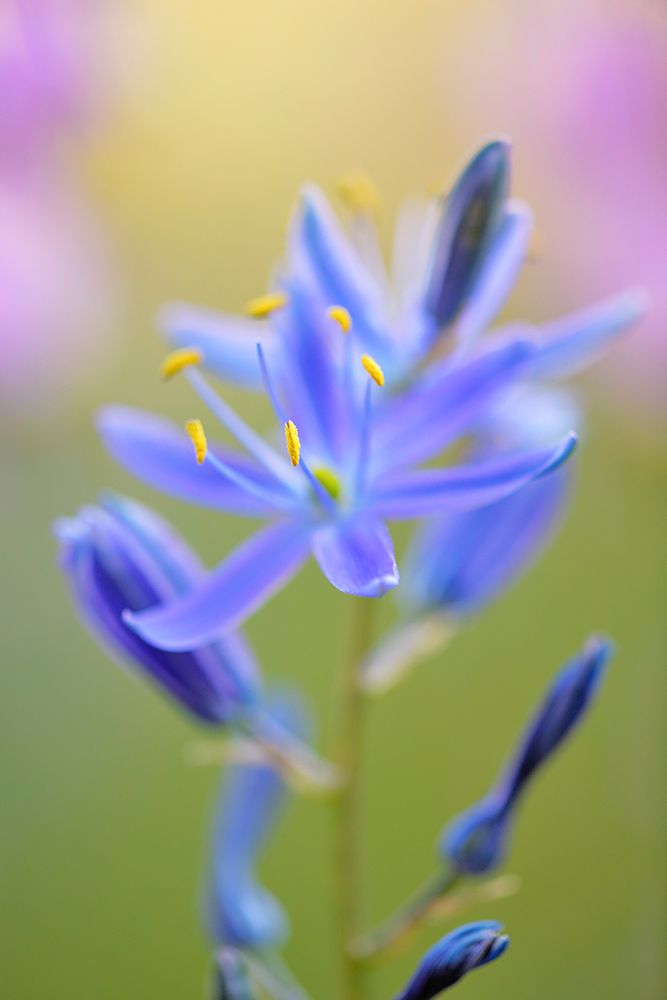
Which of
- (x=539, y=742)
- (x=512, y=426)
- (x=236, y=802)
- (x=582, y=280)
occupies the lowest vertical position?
(x=539, y=742)

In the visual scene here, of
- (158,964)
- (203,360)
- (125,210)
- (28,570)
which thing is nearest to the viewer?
(203,360)

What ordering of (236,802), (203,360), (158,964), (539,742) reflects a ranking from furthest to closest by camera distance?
(158,964) → (236,802) → (203,360) → (539,742)

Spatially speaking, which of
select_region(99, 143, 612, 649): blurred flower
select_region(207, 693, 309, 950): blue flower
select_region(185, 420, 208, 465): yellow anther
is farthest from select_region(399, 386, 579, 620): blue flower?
select_region(185, 420, 208, 465): yellow anther

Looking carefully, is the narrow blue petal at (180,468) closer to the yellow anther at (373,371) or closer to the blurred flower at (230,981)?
the yellow anther at (373,371)

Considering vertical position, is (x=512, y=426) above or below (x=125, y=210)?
below

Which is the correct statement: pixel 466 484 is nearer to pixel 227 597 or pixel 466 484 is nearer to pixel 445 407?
pixel 445 407

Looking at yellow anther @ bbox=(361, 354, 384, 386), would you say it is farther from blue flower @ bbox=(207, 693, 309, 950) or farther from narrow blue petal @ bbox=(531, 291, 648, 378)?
blue flower @ bbox=(207, 693, 309, 950)

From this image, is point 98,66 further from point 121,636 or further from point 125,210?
point 121,636

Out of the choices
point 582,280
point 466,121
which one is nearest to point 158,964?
point 582,280
